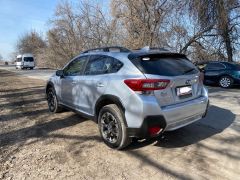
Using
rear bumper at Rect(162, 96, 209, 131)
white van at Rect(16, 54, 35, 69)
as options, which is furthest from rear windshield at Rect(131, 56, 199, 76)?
white van at Rect(16, 54, 35, 69)

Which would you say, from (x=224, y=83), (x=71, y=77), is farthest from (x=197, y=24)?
(x=71, y=77)

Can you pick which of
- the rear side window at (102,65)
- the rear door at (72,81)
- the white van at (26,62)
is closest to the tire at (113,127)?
the rear side window at (102,65)

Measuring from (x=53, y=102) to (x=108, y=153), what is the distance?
3.41m

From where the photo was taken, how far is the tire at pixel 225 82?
550 inches

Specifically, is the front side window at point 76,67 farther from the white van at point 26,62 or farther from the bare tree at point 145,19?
the white van at point 26,62

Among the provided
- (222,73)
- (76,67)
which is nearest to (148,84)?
(76,67)

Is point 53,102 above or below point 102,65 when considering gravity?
below

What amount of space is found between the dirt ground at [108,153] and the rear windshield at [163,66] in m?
1.33

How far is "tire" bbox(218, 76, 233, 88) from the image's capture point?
550 inches

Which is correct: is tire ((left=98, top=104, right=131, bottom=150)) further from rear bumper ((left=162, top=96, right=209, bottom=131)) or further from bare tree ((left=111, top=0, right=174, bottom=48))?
bare tree ((left=111, top=0, right=174, bottom=48))

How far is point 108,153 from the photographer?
192 inches

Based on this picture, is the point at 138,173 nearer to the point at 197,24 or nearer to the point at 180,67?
the point at 180,67

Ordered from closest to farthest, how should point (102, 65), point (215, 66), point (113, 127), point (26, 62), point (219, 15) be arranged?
point (113, 127) → point (102, 65) → point (215, 66) → point (219, 15) → point (26, 62)

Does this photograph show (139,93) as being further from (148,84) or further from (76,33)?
(76,33)
